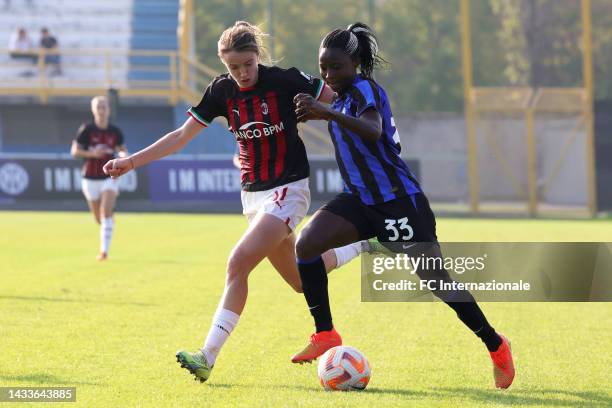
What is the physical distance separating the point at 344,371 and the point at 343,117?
4.50ft

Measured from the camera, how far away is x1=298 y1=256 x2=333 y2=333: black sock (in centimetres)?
646

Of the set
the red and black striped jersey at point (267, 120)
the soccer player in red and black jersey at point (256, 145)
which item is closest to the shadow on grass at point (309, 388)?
the soccer player in red and black jersey at point (256, 145)

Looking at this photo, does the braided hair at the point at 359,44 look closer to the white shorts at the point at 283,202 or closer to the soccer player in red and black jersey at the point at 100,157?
the white shorts at the point at 283,202

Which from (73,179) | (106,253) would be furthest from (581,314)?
(73,179)

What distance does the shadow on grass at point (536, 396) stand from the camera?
571 cm

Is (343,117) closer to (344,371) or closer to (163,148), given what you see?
(344,371)

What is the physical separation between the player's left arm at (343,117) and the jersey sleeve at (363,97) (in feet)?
0.14

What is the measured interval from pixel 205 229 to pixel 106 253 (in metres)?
6.06

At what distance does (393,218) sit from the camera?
20.4 feet

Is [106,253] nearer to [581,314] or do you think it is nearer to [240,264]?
[581,314]

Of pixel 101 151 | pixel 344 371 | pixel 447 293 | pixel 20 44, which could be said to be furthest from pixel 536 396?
pixel 20 44

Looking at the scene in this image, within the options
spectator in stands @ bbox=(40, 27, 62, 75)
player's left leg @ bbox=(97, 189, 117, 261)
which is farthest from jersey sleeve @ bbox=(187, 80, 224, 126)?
spectator in stands @ bbox=(40, 27, 62, 75)

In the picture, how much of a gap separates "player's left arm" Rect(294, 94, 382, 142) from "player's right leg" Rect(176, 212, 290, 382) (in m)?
0.83

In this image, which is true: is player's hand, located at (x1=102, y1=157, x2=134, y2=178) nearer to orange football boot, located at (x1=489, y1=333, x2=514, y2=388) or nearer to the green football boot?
the green football boot
